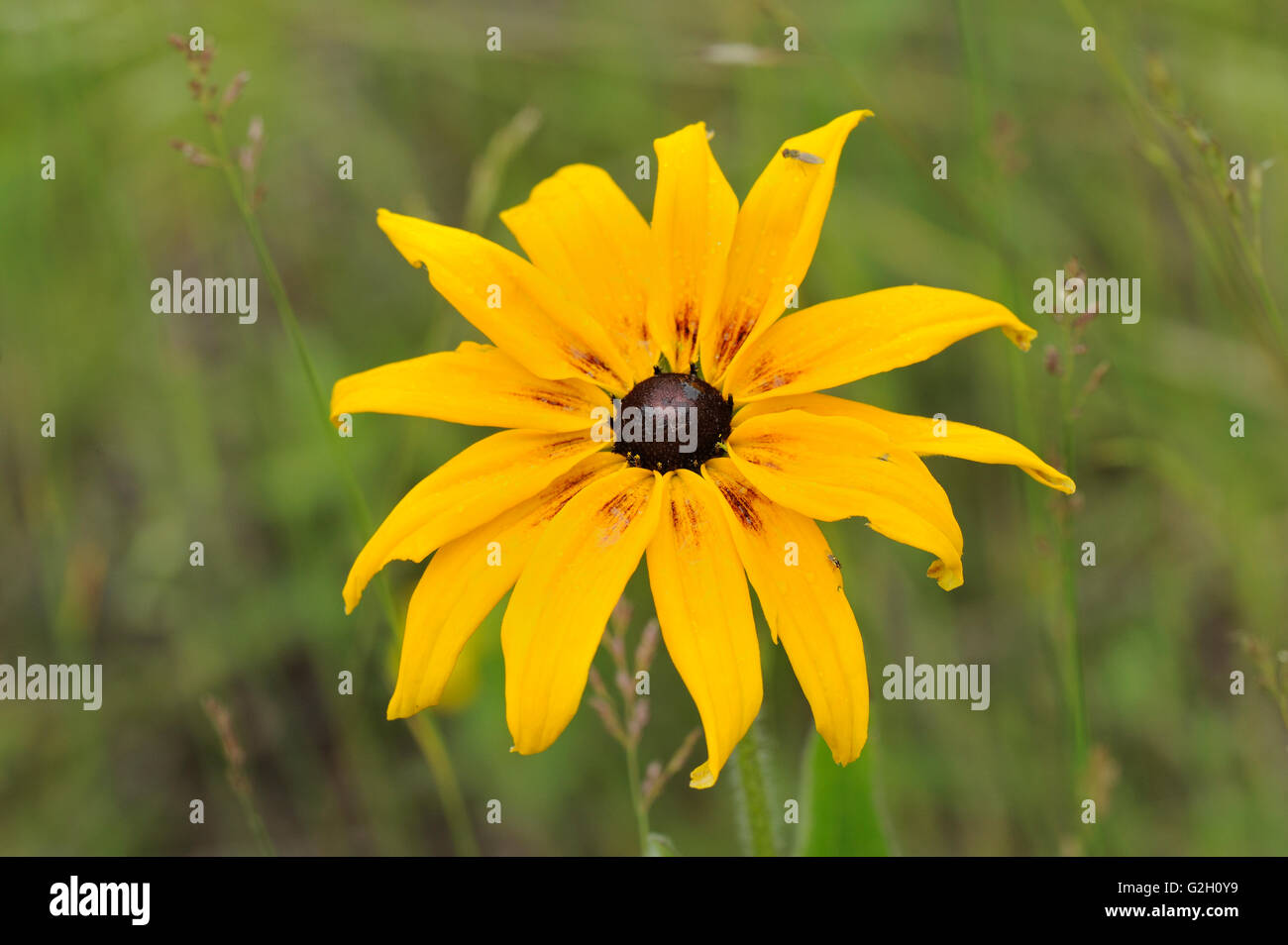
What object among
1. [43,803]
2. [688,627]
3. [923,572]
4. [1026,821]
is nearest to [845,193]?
[923,572]

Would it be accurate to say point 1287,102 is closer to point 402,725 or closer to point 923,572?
point 923,572

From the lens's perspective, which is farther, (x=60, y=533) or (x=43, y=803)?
(x=60, y=533)

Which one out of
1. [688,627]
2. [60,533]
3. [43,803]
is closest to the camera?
[688,627]

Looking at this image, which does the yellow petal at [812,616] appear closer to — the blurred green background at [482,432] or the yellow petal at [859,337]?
the yellow petal at [859,337]

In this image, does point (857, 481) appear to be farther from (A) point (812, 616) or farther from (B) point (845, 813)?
(B) point (845, 813)
